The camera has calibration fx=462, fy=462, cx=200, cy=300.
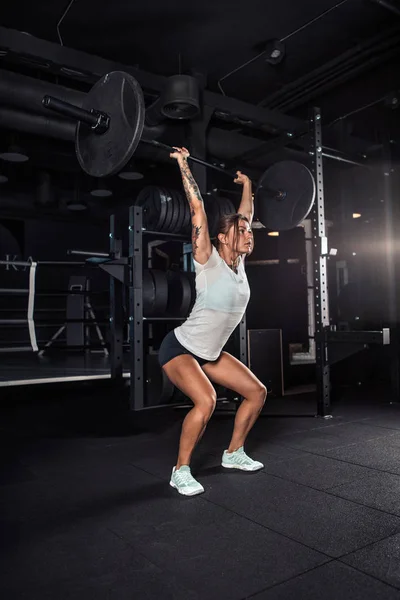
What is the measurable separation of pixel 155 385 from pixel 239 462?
1464 millimetres

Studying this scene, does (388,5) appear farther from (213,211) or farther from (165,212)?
(165,212)

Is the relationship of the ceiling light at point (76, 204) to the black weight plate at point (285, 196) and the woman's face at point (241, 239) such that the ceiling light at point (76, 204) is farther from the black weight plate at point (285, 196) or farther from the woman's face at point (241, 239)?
the woman's face at point (241, 239)

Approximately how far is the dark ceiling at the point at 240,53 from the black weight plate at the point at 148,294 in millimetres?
1525

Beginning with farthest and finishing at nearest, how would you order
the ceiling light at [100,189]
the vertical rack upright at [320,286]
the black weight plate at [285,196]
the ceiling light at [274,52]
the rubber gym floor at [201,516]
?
the ceiling light at [100,189] → the ceiling light at [274,52] → the vertical rack upright at [320,286] → the black weight plate at [285,196] → the rubber gym floor at [201,516]

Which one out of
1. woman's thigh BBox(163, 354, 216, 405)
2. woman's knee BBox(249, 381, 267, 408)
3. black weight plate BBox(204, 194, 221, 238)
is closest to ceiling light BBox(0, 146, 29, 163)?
black weight plate BBox(204, 194, 221, 238)

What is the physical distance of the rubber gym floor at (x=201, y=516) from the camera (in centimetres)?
124

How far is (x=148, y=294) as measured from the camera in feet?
11.7

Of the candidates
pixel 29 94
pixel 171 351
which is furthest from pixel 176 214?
pixel 171 351

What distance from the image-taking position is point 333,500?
1.84 m

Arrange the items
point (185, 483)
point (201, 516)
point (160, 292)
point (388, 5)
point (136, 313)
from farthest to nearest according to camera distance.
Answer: point (388, 5) < point (160, 292) < point (136, 313) < point (185, 483) < point (201, 516)

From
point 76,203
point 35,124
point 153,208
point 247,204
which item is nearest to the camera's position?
point 247,204

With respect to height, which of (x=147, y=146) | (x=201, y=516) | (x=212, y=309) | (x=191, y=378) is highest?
(x=147, y=146)

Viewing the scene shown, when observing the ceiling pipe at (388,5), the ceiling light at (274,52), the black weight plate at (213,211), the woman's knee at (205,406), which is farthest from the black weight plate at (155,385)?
the ceiling pipe at (388,5)

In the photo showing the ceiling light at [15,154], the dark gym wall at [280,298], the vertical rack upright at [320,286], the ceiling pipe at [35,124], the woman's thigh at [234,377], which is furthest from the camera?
the ceiling light at [15,154]
